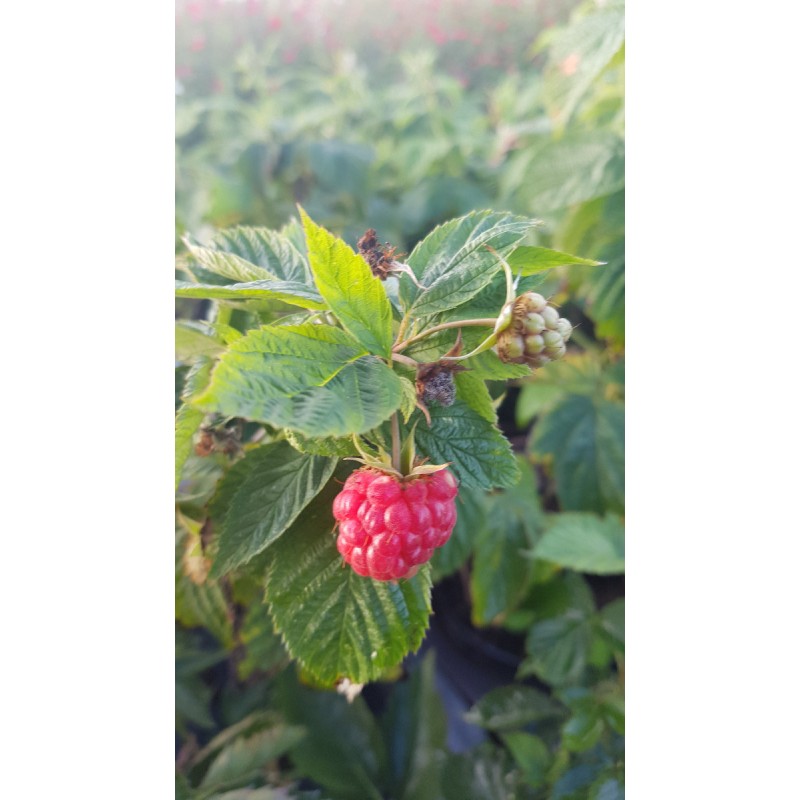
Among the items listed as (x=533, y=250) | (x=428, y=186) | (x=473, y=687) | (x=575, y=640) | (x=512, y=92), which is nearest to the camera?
(x=533, y=250)

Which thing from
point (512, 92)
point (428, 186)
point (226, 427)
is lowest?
point (226, 427)

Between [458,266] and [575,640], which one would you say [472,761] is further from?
[458,266]

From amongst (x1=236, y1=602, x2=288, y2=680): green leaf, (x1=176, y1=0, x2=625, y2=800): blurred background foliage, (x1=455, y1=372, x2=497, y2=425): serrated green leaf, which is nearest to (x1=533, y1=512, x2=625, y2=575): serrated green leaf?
(x1=176, y1=0, x2=625, y2=800): blurred background foliage

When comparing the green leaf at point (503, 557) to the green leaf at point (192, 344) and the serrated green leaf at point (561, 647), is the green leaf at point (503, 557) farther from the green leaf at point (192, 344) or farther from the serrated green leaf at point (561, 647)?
the green leaf at point (192, 344)

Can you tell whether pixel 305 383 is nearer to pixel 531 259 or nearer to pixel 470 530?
pixel 531 259

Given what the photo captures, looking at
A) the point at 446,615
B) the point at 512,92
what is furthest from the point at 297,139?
the point at 446,615

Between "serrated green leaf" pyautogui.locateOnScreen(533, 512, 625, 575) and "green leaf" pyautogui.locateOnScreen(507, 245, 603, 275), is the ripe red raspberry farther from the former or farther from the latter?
"serrated green leaf" pyautogui.locateOnScreen(533, 512, 625, 575)

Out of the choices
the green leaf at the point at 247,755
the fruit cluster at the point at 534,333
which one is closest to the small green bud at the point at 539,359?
the fruit cluster at the point at 534,333
